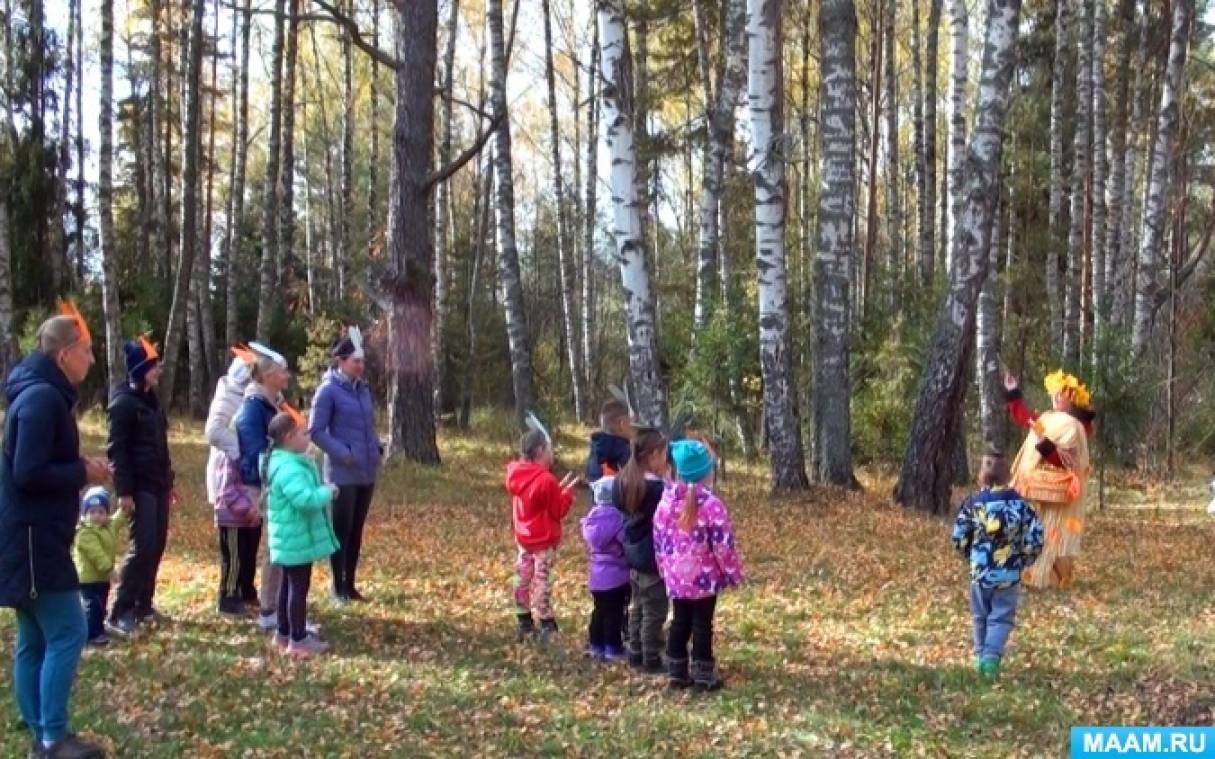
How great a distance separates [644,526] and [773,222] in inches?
296

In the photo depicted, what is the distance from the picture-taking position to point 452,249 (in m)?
31.5

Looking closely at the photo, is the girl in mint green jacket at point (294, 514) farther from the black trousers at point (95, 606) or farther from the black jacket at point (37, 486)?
the black jacket at point (37, 486)

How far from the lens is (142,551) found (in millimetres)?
6871

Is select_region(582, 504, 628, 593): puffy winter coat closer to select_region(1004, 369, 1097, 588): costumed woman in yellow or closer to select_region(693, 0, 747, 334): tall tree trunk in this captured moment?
select_region(1004, 369, 1097, 588): costumed woman in yellow

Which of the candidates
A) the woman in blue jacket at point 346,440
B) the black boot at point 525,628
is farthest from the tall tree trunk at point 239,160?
the black boot at point 525,628

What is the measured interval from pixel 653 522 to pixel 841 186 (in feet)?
27.0

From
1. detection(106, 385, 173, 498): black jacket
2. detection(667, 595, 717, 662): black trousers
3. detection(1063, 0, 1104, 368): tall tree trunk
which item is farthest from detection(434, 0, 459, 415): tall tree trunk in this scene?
detection(667, 595, 717, 662): black trousers

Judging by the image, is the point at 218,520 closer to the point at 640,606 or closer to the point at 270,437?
the point at 270,437

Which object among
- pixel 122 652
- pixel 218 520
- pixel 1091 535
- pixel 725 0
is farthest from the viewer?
pixel 725 0

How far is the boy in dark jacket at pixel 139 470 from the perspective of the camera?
668 cm

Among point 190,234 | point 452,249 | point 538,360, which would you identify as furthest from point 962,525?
point 538,360

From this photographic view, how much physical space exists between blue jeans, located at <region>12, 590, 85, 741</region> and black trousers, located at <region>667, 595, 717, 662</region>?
2987mm

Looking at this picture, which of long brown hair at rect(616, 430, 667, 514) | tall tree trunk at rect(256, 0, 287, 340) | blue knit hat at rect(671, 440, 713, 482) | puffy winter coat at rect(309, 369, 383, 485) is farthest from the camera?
tall tree trunk at rect(256, 0, 287, 340)

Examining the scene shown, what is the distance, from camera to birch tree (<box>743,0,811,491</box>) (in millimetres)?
12648
